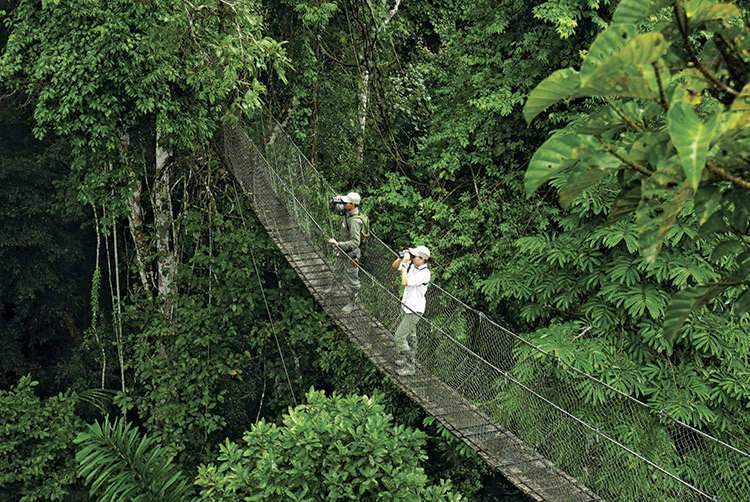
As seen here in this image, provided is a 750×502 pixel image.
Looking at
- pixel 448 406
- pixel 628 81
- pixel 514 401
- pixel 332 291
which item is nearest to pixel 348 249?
pixel 332 291

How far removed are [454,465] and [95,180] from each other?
5255 millimetres

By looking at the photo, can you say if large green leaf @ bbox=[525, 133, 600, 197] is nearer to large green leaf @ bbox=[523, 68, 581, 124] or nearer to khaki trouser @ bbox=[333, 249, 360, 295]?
large green leaf @ bbox=[523, 68, 581, 124]

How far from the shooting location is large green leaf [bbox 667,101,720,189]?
48.5 inches

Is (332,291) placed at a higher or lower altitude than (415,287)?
lower

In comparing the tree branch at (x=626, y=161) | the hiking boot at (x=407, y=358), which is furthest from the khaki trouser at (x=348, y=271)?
the tree branch at (x=626, y=161)

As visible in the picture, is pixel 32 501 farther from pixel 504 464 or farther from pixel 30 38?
pixel 504 464

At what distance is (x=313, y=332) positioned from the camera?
315 inches

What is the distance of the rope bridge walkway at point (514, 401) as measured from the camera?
444cm

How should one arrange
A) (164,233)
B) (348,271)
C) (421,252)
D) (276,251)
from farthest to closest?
(164,233) → (276,251) → (348,271) → (421,252)

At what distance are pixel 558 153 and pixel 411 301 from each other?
11.6ft

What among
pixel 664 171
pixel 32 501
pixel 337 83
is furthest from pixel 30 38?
pixel 664 171

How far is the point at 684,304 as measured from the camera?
1807 millimetres

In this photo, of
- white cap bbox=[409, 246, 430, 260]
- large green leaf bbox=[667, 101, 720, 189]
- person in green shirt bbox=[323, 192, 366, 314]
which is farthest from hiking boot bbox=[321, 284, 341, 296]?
large green leaf bbox=[667, 101, 720, 189]

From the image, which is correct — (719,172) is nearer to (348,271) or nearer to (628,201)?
(628,201)
